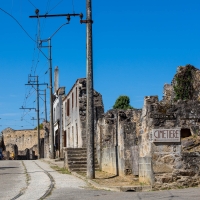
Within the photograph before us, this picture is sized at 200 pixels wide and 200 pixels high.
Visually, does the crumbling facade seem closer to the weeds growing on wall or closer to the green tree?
the weeds growing on wall

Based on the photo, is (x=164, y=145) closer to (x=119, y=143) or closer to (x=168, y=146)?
(x=168, y=146)

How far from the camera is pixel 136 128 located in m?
18.7

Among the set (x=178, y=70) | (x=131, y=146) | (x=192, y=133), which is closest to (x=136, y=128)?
(x=131, y=146)

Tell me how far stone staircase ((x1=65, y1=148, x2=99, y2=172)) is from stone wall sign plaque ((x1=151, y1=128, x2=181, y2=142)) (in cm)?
906

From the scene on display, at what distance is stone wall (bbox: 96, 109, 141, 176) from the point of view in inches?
699

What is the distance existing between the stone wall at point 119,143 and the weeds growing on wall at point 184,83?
229 inches

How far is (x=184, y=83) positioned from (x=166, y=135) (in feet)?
49.9

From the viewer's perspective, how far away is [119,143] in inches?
762

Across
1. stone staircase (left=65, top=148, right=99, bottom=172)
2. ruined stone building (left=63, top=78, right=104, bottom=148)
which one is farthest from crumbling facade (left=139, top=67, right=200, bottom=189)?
ruined stone building (left=63, top=78, right=104, bottom=148)

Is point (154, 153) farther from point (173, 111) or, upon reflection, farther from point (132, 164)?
point (132, 164)

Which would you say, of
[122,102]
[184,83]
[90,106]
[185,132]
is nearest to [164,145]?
[185,132]

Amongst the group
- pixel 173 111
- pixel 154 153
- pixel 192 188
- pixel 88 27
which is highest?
pixel 88 27

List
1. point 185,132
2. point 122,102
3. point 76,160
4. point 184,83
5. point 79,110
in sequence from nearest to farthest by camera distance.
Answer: point 185,132
point 76,160
point 184,83
point 79,110
point 122,102

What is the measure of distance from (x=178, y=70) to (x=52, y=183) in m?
15.2
